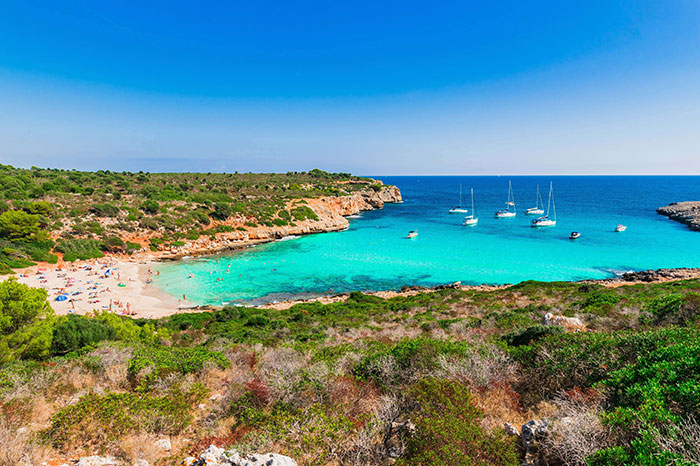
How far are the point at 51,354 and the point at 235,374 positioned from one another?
6560 mm

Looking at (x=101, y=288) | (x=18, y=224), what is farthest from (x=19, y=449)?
(x=18, y=224)

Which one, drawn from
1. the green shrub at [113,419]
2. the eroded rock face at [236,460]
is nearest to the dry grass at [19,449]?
the green shrub at [113,419]

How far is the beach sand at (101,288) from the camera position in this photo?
74.3 ft

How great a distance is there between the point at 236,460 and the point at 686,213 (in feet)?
306

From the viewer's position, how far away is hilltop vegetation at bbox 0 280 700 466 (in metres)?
3.99

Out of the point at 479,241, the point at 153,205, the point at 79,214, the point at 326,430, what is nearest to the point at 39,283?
the point at 79,214

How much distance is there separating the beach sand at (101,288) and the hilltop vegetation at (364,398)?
Result: 49.5ft

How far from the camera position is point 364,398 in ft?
19.5

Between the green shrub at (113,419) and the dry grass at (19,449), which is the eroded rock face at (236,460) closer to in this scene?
the green shrub at (113,419)

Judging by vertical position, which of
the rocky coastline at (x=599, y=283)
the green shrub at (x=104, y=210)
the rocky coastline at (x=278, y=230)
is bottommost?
the rocky coastline at (x=599, y=283)

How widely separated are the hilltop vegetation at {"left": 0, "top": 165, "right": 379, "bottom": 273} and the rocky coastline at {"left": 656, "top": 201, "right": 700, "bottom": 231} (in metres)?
69.4

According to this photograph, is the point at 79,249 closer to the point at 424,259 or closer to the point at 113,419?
the point at 113,419

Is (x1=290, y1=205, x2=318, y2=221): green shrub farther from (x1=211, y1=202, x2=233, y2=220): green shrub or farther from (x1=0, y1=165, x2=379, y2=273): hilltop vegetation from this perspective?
(x1=211, y1=202, x2=233, y2=220): green shrub

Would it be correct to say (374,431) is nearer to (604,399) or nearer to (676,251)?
(604,399)
